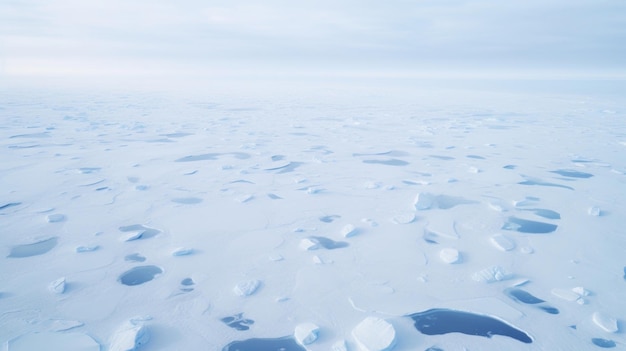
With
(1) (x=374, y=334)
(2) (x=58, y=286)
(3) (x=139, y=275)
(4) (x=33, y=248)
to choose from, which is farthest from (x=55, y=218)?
(1) (x=374, y=334)

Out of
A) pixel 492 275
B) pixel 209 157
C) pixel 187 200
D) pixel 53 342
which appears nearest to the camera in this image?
pixel 53 342

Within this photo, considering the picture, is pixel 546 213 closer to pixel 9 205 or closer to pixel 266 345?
pixel 266 345

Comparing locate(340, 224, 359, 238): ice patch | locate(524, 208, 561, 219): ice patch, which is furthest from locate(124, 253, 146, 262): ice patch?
locate(524, 208, 561, 219): ice patch

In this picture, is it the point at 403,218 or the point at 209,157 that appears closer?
the point at 403,218

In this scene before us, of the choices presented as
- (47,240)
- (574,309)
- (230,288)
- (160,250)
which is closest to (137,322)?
(230,288)

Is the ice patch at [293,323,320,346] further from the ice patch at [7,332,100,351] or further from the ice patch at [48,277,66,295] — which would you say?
the ice patch at [48,277,66,295]

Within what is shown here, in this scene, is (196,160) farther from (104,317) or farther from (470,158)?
→ (470,158)
